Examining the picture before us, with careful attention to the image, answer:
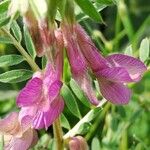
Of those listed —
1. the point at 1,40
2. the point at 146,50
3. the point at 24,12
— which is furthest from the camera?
the point at 146,50

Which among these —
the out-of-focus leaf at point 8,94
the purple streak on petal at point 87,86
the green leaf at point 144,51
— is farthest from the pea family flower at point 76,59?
the out-of-focus leaf at point 8,94

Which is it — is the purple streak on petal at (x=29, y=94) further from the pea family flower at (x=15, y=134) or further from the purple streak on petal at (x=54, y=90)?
the pea family flower at (x=15, y=134)

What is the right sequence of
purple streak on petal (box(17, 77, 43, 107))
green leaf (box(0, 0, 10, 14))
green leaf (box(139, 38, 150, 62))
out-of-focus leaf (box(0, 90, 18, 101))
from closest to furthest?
1. purple streak on petal (box(17, 77, 43, 107))
2. green leaf (box(0, 0, 10, 14))
3. green leaf (box(139, 38, 150, 62))
4. out-of-focus leaf (box(0, 90, 18, 101))

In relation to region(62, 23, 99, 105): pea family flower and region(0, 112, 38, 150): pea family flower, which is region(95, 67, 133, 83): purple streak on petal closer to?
region(62, 23, 99, 105): pea family flower

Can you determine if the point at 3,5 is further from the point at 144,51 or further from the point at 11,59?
the point at 144,51

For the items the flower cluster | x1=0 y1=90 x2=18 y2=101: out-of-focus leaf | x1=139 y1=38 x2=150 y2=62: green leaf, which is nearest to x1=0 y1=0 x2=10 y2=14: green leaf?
the flower cluster

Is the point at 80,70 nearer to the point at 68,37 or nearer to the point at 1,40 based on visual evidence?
the point at 68,37

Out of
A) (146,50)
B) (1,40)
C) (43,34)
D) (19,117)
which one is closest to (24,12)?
(43,34)
